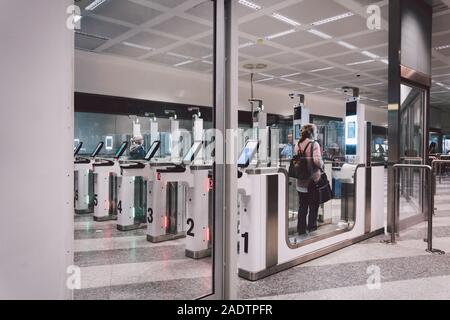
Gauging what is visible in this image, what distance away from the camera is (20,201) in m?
1.57

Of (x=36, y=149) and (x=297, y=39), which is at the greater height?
(x=297, y=39)

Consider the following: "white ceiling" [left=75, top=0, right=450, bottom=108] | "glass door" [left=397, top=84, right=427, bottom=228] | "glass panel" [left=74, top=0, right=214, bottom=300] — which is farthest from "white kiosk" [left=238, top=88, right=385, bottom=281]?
"glass door" [left=397, top=84, right=427, bottom=228]

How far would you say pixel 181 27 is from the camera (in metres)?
6.54

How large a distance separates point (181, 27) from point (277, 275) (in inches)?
193

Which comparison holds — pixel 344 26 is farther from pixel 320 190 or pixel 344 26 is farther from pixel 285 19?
pixel 320 190

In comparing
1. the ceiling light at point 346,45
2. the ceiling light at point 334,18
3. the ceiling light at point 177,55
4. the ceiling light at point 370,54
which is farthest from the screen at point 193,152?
the ceiling light at point 370,54

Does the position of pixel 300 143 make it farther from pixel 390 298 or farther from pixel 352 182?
pixel 390 298

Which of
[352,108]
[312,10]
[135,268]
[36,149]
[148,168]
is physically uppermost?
[312,10]

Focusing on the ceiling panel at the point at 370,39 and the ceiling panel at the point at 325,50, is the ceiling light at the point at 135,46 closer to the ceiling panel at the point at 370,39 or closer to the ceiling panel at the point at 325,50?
the ceiling panel at the point at 325,50

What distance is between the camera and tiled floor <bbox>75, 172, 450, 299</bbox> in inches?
114

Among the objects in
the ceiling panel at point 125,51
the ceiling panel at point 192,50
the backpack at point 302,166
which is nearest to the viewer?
the backpack at point 302,166

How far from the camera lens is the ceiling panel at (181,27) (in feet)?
20.5

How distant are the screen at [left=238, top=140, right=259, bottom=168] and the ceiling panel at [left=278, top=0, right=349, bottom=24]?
3.08 meters

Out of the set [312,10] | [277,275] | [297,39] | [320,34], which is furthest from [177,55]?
[277,275]
